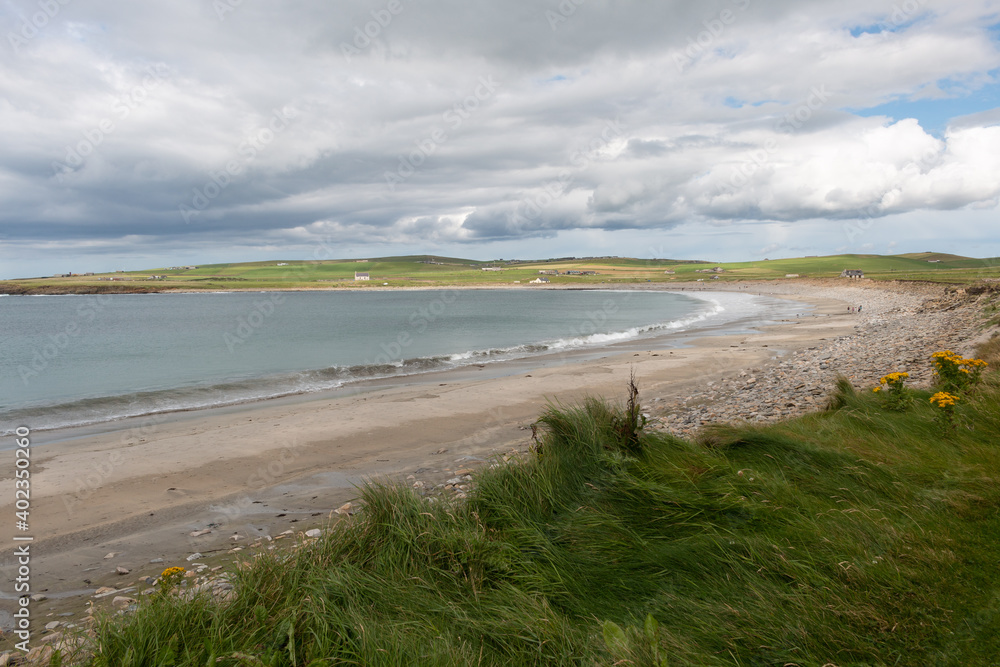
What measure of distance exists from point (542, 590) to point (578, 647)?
2.17ft

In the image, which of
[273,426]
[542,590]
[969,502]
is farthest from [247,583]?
[273,426]

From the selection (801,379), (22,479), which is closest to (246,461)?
(22,479)

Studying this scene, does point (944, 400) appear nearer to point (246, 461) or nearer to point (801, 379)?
point (801, 379)

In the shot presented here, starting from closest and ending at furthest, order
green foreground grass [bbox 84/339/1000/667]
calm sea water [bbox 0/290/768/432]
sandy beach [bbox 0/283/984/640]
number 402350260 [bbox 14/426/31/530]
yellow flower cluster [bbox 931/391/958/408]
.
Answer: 1. green foreground grass [bbox 84/339/1000/667]
2. yellow flower cluster [bbox 931/391/958/408]
3. sandy beach [bbox 0/283/984/640]
4. number 402350260 [bbox 14/426/31/530]
5. calm sea water [bbox 0/290/768/432]

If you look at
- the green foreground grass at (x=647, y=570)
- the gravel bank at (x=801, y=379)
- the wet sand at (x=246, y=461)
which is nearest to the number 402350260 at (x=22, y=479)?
the wet sand at (x=246, y=461)

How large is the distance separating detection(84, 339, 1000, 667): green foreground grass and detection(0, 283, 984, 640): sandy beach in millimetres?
2410

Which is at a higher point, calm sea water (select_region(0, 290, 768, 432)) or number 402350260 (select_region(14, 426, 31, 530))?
number 402350260 (select_region(14, 426, 31, 530))

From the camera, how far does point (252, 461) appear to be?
11.4 metres

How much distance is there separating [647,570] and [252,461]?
9.86m

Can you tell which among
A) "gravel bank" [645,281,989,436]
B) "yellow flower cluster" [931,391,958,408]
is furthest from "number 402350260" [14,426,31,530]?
"yellow flower cluster" [931,391,958,408]

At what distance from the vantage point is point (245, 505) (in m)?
8.87

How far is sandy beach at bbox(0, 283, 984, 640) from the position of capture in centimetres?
746

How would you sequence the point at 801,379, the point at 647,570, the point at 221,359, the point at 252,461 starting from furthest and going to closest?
1. the point at 221,359
2. the point at 801,379
3. the point at 252,461
4. the point at 647,570

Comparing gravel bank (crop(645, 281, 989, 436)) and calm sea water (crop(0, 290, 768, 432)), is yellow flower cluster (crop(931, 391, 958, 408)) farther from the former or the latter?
calm sea water (crop(0, 290, 768, 432))
